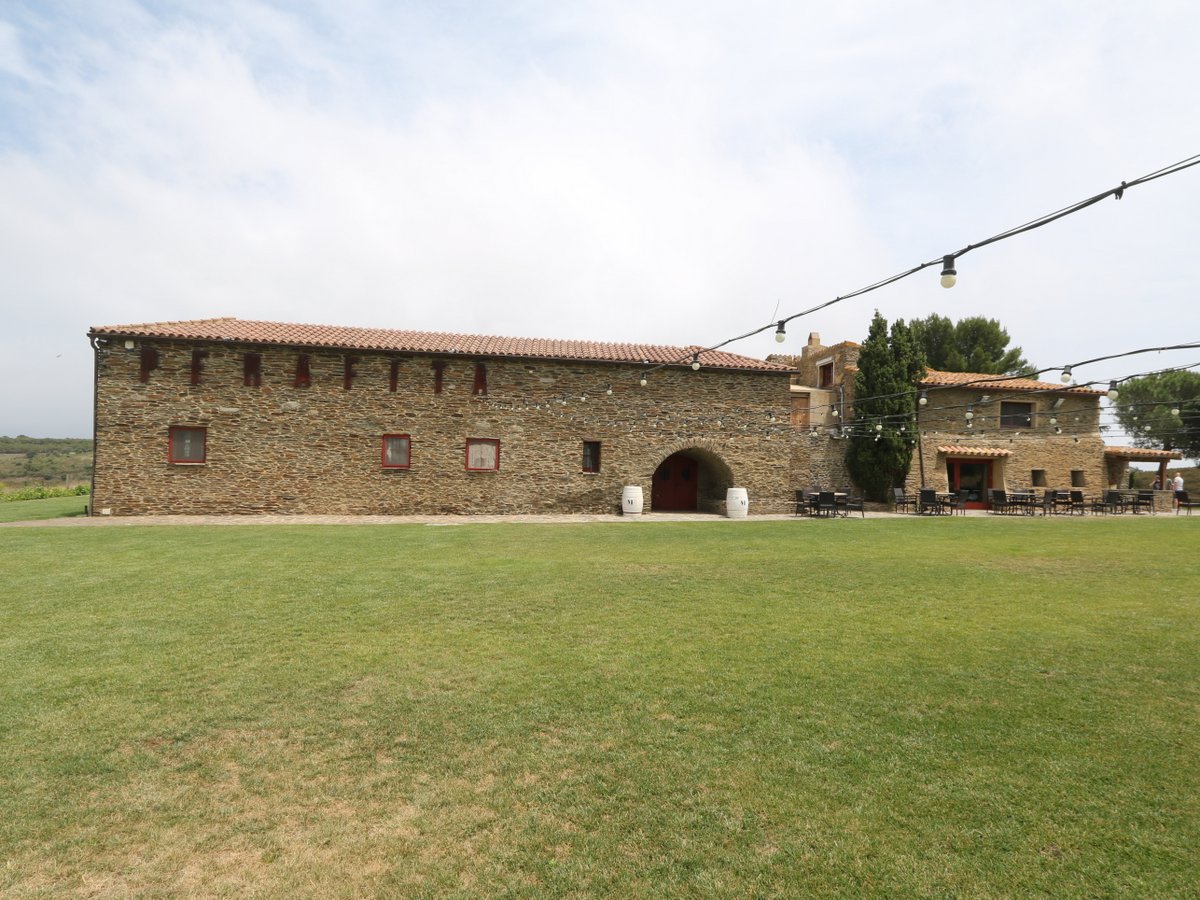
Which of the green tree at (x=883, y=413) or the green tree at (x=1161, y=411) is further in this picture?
the green tree at (x=1161, y=411)

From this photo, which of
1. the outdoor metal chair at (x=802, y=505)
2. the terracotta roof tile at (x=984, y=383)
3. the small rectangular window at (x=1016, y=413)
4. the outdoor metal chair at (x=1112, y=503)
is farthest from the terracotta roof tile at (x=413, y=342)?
the outdoor metal chair at (x=1112, y=503)

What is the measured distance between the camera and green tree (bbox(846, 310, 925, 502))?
25.0 metres

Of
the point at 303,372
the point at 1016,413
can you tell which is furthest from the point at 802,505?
the point at 303,372

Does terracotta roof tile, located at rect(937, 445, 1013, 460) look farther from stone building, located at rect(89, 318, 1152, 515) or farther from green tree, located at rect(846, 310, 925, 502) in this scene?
stone building, located at rect(89, 318, 1152, 515)

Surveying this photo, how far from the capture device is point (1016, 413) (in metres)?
27.1

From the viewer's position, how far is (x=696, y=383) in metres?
21.5

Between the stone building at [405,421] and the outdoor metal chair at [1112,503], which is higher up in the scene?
the stone building at [405,421]

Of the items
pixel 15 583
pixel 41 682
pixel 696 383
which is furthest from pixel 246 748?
pixel 696 383

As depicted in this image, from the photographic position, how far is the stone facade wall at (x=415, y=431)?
18062 mm

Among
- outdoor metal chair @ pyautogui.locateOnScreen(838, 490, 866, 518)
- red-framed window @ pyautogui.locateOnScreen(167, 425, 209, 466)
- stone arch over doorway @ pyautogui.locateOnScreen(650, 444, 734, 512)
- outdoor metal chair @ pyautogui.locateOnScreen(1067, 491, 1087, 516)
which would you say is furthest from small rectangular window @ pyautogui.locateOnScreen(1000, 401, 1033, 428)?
red-framed window @ pyautogui.locateOnScreen(167, 425, 209, 466)

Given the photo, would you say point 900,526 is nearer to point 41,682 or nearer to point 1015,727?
point 1015,727

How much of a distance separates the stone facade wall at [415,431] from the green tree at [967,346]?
23.5 meters

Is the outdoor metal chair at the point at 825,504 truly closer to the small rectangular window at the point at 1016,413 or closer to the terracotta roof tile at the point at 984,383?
the terracotta roof tile at the point at 984,383

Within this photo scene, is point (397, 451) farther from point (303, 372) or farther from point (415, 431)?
point (303, 372)
